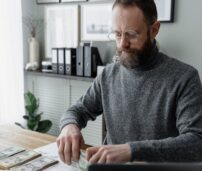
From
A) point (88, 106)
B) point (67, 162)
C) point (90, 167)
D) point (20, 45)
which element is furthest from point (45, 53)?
point (90, 167)

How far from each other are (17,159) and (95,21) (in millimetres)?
2324

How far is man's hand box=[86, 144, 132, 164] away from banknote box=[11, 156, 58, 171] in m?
0.29

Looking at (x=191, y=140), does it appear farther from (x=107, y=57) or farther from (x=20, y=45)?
(x=20, y=45)

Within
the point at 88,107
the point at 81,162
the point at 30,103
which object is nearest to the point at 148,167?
the point at 81,162

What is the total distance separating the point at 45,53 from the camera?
386 centimetres

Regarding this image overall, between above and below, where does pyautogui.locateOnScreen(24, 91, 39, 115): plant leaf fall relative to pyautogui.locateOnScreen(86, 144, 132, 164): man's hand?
below

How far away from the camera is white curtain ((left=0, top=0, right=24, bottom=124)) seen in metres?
3.53

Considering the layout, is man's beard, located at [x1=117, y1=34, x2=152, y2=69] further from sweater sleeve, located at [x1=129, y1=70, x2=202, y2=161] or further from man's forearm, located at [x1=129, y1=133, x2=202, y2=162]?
man's forearm, located at [x1=129, y1=133, x2=202, y2=162]

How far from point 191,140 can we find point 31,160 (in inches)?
24.1

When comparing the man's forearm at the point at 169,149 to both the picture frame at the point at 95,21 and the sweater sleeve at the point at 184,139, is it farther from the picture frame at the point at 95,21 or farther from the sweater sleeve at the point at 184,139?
the picture frame at the point at 95,21

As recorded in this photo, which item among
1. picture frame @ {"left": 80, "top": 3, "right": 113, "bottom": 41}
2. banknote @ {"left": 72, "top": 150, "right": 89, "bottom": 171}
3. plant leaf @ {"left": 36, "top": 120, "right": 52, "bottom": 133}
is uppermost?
picture frame @ {"left": 80, "top": 3, "right": 113, "bottom": 41}

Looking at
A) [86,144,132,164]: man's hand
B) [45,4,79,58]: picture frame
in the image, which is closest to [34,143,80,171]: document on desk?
[86,144,132,164]: man's hand

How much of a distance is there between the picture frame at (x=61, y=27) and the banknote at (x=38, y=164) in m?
2.37

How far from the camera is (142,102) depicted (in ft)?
4.26
